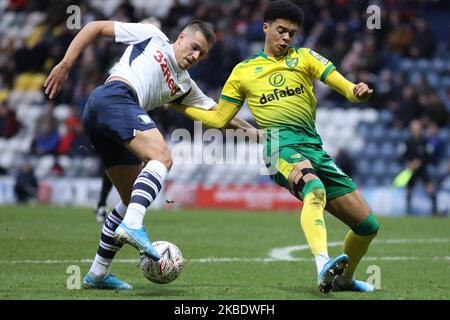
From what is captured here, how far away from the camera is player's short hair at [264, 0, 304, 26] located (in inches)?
304

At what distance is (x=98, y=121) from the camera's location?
24.4ft

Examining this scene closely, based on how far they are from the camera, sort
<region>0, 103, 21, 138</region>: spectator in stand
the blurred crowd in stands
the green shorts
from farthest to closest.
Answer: <region>0, 103, 21, 138</region>: spectator in stand < the blurred crowd in stands < the green shorts

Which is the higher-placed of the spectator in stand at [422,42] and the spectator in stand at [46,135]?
the spectator in stand at [422,42]

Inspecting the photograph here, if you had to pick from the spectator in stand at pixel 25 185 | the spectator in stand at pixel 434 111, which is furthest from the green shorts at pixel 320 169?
the spectator in stand at pixel 25 185

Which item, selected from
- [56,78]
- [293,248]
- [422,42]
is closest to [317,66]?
[56,78]

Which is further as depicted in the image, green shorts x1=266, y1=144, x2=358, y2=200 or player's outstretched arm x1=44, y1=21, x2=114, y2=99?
green shorts x1=266, y1=144, x2=358, y2=200

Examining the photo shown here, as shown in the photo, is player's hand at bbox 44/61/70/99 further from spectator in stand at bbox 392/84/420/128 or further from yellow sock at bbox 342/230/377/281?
spectator in stand at bbox 392/84/420/128

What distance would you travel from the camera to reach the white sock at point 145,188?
7035 millimetres

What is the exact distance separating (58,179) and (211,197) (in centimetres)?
397

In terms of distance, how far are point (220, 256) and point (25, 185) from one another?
517 inches

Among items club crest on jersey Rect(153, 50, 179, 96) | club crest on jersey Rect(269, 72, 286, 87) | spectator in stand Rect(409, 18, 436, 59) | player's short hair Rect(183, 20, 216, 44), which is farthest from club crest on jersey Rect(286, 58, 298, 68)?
spectator in stand Rect(409, 18, 436, 59)

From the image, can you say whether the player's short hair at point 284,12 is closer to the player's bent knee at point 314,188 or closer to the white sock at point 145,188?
the player's bent knee at point 314,188

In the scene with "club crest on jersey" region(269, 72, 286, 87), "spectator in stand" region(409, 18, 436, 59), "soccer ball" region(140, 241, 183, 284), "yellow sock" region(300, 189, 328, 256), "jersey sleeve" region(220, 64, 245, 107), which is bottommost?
"spectator in stand" region(409, 18, 436, 59)

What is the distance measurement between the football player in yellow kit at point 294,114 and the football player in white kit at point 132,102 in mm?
456
